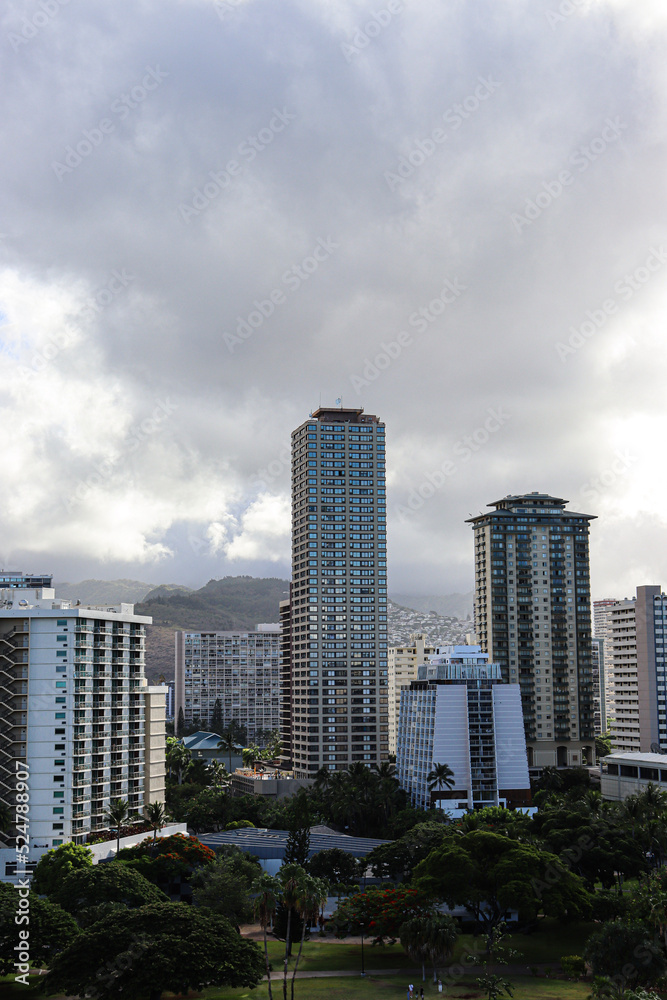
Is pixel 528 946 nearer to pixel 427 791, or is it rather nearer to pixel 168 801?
pixel 427 791

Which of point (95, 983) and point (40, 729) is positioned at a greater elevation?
point (40, 729)

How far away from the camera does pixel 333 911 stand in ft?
334

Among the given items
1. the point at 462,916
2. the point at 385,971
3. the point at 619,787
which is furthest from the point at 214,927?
the point at 619,787

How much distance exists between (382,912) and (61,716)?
158 ft

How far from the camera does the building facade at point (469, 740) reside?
156 metres

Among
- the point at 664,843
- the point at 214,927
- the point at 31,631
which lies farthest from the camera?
the point at 31,631

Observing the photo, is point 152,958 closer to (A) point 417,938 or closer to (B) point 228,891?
(B) point 228,891

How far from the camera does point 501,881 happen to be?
8925 centimetres

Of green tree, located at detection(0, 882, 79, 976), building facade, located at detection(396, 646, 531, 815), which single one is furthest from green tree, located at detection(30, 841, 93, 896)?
building facade, located at detection(396, 646, 531, 815)

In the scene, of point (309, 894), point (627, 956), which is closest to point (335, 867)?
point (309, 894)

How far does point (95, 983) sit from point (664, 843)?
6801 centimetres

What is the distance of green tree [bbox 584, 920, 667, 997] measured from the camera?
223ft

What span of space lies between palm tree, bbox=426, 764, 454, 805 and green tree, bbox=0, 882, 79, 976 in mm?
83463

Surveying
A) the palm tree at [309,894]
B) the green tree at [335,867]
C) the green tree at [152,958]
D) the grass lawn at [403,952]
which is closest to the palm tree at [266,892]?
the palm tree at [309,894]
